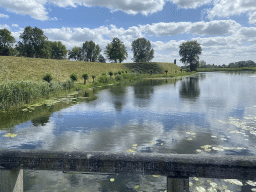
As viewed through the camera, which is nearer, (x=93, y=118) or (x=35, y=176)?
(x=35, y=176)

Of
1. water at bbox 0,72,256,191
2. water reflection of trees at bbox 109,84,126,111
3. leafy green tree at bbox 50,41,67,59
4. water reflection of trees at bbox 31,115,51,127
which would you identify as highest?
leafy green tree at bbox 50,41,67,59

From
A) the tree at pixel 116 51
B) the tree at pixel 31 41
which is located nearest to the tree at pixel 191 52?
the tree at pixel 116 51

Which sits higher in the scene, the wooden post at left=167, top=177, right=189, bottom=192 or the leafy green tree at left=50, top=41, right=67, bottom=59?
the leafy green tree at left=50, top=41, right=67, bottom=59

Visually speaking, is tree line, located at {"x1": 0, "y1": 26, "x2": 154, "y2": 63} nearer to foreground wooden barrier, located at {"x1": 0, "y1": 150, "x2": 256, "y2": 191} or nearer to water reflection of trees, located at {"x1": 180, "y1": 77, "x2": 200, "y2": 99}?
water reflection of trees, located at {"x1": 180, "y1": 77, "x2": 200, "y2": 99}

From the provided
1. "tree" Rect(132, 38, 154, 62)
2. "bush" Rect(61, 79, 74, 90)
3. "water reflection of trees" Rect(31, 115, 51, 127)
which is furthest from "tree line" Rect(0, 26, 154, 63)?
"water reflection of trees" Rect(31, 115, 51, 127)

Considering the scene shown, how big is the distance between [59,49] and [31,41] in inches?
669

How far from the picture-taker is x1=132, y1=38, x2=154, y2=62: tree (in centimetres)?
11275

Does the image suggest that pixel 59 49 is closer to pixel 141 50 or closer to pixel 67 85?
pixel 141 50

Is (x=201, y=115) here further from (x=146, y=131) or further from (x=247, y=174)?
(x=247, y=174)

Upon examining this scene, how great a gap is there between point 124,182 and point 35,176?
248 cm

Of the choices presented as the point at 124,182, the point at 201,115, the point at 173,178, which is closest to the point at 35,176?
the point at 124,182

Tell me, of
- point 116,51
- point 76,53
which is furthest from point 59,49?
point 116,51

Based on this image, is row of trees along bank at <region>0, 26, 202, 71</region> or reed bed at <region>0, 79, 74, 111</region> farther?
row of trees along bank at <region>0, 26, 202, 71</region>

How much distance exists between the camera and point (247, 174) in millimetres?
1903
